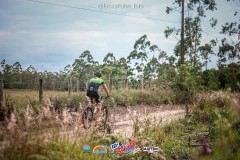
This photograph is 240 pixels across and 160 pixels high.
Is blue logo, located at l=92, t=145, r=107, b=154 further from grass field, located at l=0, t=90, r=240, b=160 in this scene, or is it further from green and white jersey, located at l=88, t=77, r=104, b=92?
green and white jersey, located at l=88, t=77, r=104, b=92

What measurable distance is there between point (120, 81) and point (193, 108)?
41.0 ft

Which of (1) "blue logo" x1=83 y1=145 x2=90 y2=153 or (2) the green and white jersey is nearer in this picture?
(1) "blue logo" x1=83 y1=145 x2=90 y2=153

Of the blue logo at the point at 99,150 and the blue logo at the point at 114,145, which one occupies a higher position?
the blue logo at the point at 99,150

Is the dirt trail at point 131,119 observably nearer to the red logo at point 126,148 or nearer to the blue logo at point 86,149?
the red logo at point 126,148

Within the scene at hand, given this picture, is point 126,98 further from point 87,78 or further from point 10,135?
point 10,135

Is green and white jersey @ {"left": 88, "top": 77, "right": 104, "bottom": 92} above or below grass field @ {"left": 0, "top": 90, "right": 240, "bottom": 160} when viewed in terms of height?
above

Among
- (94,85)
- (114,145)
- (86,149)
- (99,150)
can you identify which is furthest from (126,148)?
(94,85)

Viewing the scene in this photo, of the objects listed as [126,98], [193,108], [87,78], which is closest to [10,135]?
[193,108]

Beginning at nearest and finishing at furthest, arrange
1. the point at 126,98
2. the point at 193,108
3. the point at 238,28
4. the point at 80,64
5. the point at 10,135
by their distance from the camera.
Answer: the point at 10,135, the point at 193,108, the point at 126,98, the point at 238,28, the point at 80,64

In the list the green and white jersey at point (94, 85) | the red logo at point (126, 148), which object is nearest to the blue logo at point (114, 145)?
the red logo at point (126, 148)

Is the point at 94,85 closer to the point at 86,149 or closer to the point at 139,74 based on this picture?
the point at 86,149

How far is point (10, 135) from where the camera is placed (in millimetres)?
3473

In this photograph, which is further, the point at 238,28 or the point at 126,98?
the point at 238,28

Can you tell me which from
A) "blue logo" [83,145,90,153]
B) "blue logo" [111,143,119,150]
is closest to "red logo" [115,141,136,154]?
"blue logo" [111,143,119,150]
